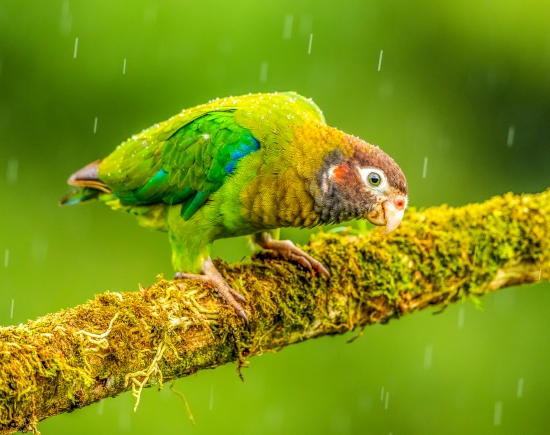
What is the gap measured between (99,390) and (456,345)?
4.51 metres

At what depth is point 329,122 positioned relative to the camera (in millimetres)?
6152

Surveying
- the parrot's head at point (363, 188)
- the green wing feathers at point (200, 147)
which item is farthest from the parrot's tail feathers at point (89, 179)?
the parrot's head at point (363, 188)

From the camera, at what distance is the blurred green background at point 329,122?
597 centimetres

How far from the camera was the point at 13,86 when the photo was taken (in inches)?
242

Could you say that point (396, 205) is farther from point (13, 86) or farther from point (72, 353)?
point (13, 86)

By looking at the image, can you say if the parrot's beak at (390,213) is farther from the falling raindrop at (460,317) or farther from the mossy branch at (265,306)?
the falling raindrop at (460,317)

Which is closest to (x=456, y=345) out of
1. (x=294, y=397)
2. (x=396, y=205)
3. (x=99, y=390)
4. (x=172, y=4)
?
(x=294, y=397)

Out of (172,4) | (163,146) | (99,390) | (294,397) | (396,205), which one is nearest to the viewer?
(99,390)

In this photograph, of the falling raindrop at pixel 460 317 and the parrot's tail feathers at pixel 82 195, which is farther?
the falling raindrop at pixel 460 317

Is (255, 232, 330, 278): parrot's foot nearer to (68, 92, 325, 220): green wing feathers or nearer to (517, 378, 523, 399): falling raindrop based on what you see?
(68, 92, 325, 220): green wing feathers

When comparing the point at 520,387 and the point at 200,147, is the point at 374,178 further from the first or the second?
the point at 520,387

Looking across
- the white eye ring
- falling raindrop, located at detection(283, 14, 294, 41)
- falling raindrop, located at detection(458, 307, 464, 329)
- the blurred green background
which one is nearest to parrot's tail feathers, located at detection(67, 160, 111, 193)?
the white eye ring

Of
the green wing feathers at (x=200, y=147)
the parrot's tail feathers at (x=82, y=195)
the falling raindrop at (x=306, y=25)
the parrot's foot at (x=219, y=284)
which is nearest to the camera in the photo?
the parrot's foot at (x=219, y=284)

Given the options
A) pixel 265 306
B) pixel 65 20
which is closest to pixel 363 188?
pixel 265 306
